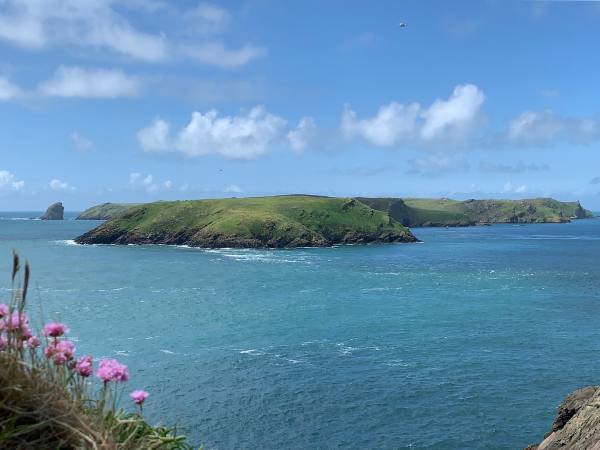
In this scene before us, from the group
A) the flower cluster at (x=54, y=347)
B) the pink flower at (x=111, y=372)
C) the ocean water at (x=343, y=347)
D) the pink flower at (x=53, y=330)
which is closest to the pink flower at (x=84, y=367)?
the flower cluster at (x=54, y=347)

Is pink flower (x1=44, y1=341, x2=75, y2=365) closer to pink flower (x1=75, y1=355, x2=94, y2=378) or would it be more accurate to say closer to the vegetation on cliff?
the vegetation on cliff

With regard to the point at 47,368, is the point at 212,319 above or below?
below

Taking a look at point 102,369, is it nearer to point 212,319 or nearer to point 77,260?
point 212,319

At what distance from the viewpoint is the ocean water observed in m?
41.4

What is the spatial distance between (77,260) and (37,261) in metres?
11.2

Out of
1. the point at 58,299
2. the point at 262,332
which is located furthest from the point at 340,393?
the point at 58,299

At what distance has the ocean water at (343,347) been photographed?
4138 cm

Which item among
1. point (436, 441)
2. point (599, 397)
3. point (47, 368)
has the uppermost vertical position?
point (47, 368)

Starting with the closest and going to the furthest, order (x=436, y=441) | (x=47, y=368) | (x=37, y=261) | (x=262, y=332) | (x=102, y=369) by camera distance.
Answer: (x=47, y=368) < (x=102, y=369) < (x=436, y=441) < (x=262, y=332) < (x=37, y=261)

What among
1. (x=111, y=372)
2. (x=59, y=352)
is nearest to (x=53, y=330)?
(x=59, y=352)

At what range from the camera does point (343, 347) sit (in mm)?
62312

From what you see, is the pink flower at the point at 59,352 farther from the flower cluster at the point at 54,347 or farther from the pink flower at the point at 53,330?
the pink flower at the point at 53,330

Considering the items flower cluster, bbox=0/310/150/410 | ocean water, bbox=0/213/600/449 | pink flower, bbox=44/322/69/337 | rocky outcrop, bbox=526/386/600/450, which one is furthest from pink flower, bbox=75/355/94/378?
rocky outcrop, bbox=526/386/600/450

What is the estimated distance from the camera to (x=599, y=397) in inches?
1089
